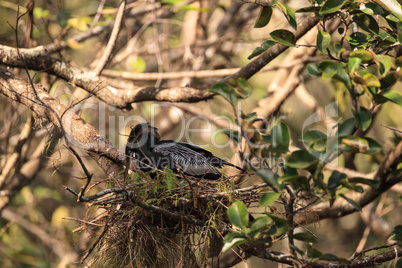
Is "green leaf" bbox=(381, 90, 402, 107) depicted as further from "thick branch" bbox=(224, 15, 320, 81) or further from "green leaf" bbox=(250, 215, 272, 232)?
"thick branch" bbox=(224, 15, 320, 81)

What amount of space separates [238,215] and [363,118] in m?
0.89

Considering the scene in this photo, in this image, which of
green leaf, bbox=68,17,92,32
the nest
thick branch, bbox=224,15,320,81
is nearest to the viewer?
the nest

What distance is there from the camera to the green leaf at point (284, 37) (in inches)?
118

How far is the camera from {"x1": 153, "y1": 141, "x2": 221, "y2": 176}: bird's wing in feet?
14.8

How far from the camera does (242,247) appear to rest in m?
3.45

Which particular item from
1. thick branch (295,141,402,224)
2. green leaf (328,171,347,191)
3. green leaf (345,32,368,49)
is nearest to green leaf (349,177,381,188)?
green leaf (328,171,347,191)

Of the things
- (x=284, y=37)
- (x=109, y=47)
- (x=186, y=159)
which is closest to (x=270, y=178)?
(x=284, y=37)

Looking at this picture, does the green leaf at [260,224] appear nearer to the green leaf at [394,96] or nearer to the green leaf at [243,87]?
the green leaf at [243,87]

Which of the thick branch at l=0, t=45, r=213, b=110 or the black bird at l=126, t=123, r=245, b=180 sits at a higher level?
the thick branch at l=0, t=45, r=213, b=110

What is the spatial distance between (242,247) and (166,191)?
2.57 ft

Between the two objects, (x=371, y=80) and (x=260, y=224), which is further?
(x=260, y=224)

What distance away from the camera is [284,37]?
3.06 m

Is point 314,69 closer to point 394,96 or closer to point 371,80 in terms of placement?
point 371,80

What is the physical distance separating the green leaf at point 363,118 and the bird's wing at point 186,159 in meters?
2.34
